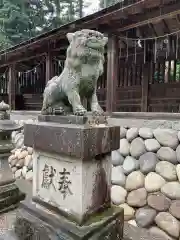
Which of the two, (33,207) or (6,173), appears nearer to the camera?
(33,207)

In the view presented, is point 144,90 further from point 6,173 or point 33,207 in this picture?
point 33,207

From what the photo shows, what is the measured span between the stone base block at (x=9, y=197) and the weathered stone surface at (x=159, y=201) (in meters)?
1.97

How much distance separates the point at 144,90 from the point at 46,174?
6123 millimetres

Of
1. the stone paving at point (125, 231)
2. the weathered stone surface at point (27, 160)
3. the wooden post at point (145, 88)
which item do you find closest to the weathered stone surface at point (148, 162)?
the stone paving at point (125, 231)

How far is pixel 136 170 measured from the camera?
3926mm

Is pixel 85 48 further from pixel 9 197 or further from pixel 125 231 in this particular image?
pixel 9 197

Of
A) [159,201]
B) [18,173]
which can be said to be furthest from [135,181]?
[18,173]

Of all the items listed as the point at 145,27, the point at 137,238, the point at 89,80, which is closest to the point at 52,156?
the point at 89,80

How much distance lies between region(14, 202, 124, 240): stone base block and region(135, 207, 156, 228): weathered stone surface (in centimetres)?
130

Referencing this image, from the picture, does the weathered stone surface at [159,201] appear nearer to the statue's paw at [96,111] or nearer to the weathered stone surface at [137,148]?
the weathered stone surface at [137,148]

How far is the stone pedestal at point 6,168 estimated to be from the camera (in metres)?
2.86

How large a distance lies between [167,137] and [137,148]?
58cm

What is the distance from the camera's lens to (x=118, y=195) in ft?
12.2

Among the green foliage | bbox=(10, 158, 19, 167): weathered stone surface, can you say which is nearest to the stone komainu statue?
bbox=(10, 158, 19, 167): weathered stone surface
